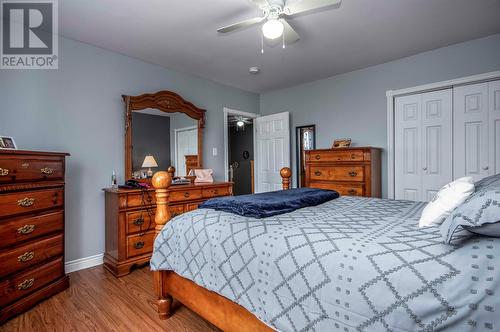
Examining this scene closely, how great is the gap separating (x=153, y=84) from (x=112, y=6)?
129 cm

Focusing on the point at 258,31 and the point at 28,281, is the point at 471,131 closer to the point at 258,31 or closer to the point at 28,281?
the point at 258,31

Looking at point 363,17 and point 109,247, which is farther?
point 109,247

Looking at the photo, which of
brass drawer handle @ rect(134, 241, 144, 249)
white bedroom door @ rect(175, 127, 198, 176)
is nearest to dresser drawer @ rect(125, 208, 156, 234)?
brass drawer handle @ rect(134, 241, 144, 249)

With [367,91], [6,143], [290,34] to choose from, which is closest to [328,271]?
[290,34]

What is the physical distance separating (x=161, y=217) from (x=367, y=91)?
3.38m

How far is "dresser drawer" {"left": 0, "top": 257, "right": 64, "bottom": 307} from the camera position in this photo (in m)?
1.85

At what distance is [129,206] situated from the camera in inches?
107

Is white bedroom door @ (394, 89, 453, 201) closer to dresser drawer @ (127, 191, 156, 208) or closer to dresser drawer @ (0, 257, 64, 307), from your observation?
dresser drawer @ (127, 191, 156, 208)

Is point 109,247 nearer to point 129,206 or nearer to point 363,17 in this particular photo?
point 129,206

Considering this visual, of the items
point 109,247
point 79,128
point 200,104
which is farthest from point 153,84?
point 109,247

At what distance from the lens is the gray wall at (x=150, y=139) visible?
3258 millimetres

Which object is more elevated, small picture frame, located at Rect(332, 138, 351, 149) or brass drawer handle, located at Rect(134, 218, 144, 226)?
small picture frame, located at Rect(332, 138, 351, 149)

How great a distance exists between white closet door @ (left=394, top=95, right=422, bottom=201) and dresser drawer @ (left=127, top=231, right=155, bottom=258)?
125 inches

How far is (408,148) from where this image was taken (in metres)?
3.50
